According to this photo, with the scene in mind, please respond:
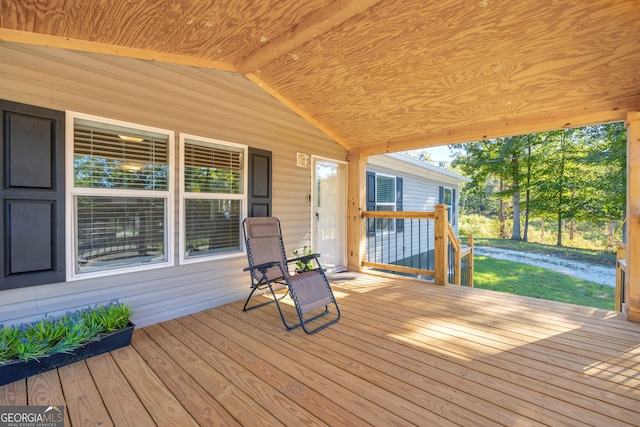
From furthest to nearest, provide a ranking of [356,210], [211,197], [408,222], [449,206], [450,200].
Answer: [450,200], [449,206], [408,222], [356,210], [211,197]

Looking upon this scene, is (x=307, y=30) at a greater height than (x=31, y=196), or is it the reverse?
(x=307, y=30)

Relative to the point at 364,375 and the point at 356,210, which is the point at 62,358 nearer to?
the point at 364,375

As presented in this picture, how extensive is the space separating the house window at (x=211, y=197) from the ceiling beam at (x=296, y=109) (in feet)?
2.87

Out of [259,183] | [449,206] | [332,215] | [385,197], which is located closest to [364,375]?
[259,183]

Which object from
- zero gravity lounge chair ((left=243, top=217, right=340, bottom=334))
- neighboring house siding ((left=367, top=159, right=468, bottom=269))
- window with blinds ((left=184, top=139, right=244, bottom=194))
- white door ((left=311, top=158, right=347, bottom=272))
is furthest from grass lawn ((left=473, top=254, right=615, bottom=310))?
window with blinds ((left=184, top=139, right=244, bottom=194))

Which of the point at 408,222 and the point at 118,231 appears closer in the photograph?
the point at 118,231

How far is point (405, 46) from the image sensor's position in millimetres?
2645

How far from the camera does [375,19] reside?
2.39 metres

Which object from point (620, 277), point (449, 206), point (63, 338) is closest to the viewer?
point (63, 338)

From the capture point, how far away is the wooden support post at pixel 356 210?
16.6ft

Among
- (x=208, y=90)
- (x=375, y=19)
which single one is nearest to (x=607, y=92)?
(x=375, y=19)

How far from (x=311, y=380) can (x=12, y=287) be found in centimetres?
233

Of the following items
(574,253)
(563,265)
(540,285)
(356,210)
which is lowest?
(540,285)

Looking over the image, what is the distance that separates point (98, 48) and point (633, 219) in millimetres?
5390
